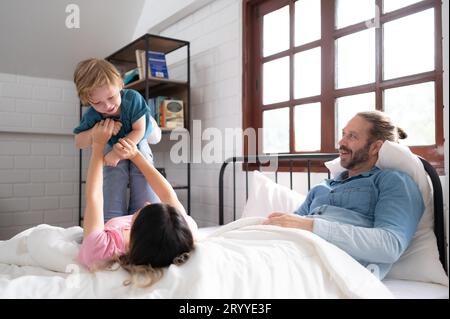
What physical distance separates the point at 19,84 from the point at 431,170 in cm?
326

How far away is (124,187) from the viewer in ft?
5.43

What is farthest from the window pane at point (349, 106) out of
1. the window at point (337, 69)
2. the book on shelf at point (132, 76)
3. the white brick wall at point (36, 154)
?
the white brick wall at point (36, 154)

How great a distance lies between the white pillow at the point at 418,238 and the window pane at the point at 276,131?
3.34 feet

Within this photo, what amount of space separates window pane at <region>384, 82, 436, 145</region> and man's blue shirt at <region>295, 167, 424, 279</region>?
19.1 inches

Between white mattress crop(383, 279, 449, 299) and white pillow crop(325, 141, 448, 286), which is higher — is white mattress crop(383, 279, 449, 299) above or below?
below

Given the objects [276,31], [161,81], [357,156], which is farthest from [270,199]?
[161,81]

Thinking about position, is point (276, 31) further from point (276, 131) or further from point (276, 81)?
point (276, 131)

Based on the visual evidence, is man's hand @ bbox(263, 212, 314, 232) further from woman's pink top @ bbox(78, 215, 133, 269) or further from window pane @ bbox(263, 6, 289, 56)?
window pane @ bbox(263, 6, 289, 56)

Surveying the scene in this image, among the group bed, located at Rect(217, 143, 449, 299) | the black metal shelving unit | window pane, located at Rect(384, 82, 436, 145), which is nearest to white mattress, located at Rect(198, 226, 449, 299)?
bed, located at Rect(217, 143, 449, 299)

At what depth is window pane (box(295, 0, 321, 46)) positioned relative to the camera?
2303 mm

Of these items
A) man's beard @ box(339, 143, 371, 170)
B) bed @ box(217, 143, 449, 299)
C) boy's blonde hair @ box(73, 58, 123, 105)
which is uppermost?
boy's blonde hair @ box(73, 58, 123, 105)

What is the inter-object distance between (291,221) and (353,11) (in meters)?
1.37

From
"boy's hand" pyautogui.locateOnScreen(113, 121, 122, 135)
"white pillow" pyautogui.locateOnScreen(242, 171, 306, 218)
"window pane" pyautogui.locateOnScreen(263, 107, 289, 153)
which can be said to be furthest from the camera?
"window pane" pyautogui.locateOnScreen(263, 107, 289, 153)

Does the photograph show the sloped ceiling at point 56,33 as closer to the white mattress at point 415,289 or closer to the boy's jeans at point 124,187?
the boy's jeans at point 124,187
